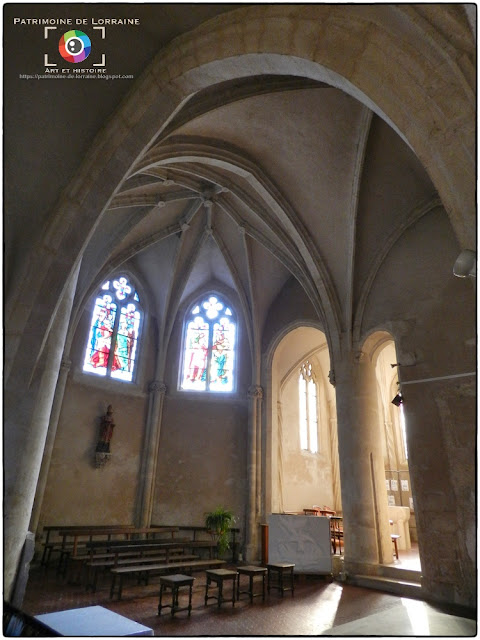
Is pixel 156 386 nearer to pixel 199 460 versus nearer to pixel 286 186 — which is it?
pixel 199 460

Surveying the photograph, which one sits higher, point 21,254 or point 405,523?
point 21,254

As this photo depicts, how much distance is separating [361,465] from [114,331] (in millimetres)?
8533

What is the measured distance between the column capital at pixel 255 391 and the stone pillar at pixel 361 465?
14.0 ft

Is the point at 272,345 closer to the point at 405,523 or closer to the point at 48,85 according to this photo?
the point at 405,523

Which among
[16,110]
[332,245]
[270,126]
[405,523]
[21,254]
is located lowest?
[405,523]

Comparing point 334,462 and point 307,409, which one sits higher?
point 307,409

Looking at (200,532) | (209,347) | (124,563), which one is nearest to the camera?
(124,563)

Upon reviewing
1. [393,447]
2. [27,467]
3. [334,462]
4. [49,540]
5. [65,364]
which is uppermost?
[65,364]

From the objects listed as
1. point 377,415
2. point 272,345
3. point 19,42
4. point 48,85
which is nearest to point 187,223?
point 272,345

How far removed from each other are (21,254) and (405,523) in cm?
1182

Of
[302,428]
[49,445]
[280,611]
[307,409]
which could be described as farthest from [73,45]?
[307,409]

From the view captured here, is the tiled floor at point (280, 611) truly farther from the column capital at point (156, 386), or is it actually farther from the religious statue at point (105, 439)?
the column capital at point (156, 386)

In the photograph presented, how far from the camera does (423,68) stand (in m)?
2.84

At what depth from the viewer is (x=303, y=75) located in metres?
4.06
